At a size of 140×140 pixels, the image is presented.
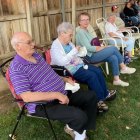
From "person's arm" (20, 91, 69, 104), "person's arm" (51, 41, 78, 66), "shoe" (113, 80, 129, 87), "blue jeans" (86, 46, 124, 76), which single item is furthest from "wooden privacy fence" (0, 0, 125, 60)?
"person's arm" (20, 91, 69, 104)

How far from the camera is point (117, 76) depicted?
15.1 ft

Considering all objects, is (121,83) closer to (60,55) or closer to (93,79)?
(93,79)

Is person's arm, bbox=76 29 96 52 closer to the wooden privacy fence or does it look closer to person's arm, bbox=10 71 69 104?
the wooden privacy fence

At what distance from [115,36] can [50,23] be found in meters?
1.42

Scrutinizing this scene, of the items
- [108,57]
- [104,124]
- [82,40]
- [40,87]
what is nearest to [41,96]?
[40,87]

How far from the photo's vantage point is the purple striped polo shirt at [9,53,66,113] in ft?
8.61

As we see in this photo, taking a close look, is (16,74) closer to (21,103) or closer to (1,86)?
(21,103)

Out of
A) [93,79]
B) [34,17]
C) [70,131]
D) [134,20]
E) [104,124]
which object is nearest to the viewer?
[70,131]

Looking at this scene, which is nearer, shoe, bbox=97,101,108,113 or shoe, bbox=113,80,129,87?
shoe, bbox=97,101,108,113

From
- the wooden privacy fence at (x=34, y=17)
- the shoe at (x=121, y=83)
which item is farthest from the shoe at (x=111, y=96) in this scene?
the wooden privacy fence at (x=34, y=17)

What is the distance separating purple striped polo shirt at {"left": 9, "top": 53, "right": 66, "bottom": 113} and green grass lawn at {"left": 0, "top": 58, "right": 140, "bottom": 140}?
573 millimetres

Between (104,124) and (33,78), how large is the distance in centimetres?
125

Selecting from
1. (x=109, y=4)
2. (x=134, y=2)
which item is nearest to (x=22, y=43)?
(x=109, y=4)

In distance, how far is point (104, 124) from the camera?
3467 millimetres
